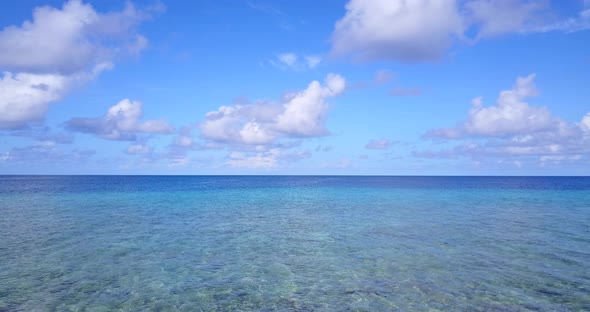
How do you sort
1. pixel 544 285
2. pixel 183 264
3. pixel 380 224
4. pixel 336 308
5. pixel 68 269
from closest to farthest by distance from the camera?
1. pixel 336 308
2. pixel 544 285
3. pixel 68 269
4. pixel 183 264
5. pixel 380 224

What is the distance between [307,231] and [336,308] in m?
18.1

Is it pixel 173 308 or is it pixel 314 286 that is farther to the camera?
pixel 314 286

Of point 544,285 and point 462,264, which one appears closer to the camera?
point 544,285

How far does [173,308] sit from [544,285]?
17200 millimetres

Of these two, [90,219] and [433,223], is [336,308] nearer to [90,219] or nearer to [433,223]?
[433,223]

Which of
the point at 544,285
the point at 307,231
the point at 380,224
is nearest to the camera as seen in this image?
the point at 544,285

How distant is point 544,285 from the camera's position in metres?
16.5

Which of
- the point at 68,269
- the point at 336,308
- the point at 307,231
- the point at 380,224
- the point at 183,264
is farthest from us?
the point at 380,224

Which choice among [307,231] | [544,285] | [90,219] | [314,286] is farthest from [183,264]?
[90,219]

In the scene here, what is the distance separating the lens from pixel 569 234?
96.7ft

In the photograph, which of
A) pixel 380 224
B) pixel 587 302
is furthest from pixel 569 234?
pixel 587 302

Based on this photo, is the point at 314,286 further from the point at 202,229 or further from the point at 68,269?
the point at 202,229

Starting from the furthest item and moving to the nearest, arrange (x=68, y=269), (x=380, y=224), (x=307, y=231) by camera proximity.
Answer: (x=380, y=224) → (x=307, y=231) → (x=68, y=269)

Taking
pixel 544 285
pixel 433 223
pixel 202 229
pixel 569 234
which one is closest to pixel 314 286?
pixel 544 285
